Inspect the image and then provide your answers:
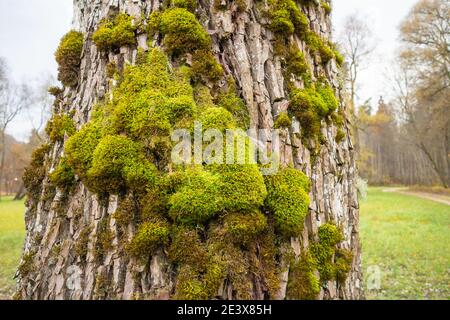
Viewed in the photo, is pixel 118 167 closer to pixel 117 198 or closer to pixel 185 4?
pixel 117 198

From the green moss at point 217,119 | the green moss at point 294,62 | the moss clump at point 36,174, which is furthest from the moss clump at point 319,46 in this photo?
the moss clump at point 36,174

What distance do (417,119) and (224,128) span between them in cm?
3214

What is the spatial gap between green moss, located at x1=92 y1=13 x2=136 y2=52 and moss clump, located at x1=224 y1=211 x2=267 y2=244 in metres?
1.52

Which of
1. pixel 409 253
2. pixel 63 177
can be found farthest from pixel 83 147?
pixel 409 253

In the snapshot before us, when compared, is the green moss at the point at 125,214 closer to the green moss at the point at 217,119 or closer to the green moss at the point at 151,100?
the green moss at the point at 151,100

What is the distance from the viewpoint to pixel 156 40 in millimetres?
2213

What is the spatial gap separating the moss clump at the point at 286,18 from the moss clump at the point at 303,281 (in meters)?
1.70

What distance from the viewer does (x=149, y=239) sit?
1764mm

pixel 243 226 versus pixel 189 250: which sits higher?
pixel 243 226

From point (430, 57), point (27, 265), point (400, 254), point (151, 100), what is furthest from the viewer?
point (430, 57)

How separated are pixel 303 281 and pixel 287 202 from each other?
0.51 m

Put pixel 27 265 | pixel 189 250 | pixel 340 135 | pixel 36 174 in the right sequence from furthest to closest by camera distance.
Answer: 1. pixel 340 135
2. pixel 36 174
3. pixel 27 265
4. pixel 189 250
